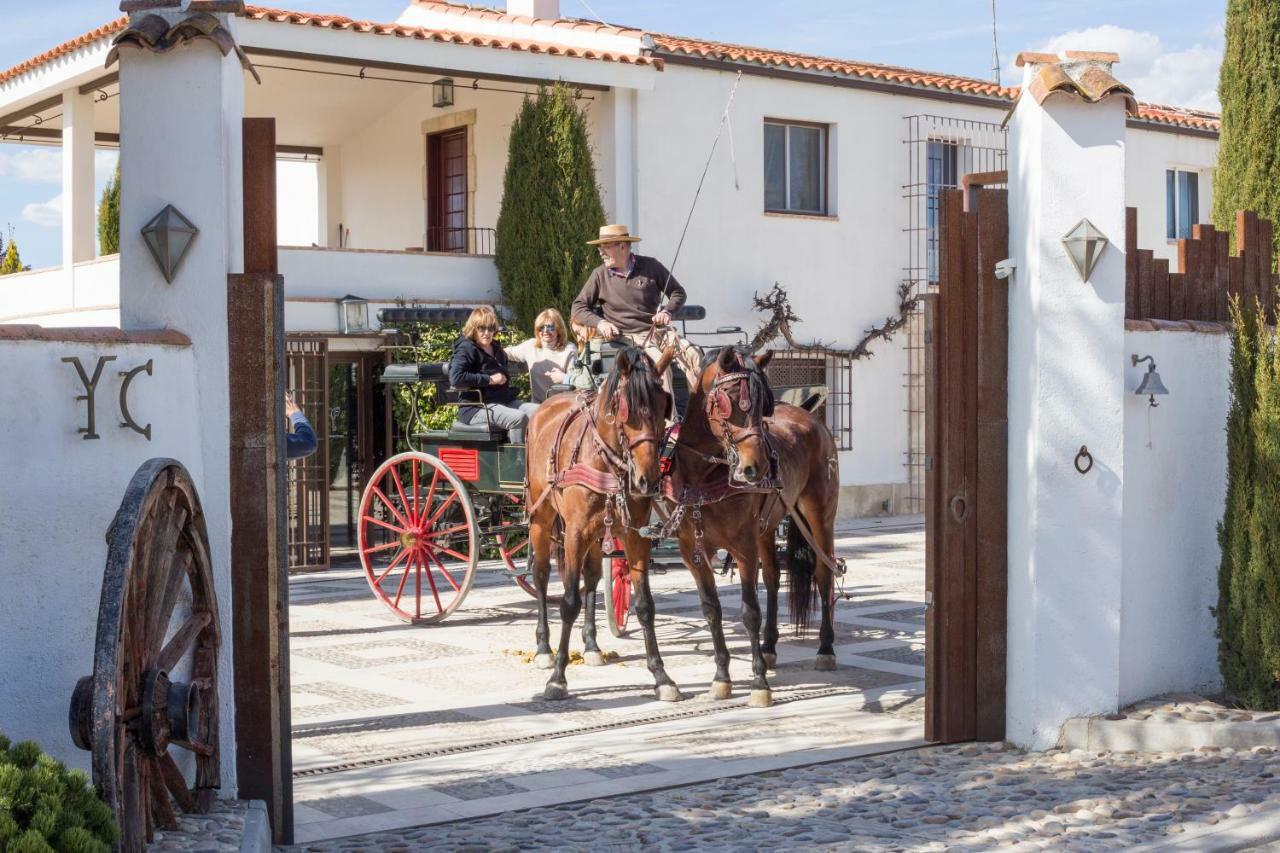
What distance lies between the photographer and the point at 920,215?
73.6 feet

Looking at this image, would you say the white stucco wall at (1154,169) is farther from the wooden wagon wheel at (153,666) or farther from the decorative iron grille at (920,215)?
the wooden wagon wheel at (153,666)

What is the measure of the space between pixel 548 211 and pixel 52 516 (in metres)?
14.1

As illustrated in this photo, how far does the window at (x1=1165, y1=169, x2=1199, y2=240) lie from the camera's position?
25.8 m

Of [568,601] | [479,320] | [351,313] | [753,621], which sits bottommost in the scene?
[753,621]

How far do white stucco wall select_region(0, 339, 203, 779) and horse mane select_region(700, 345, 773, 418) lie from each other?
3980 mm

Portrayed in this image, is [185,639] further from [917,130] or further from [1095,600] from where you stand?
[917,130]

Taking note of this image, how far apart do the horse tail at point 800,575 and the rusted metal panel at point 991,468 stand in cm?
268

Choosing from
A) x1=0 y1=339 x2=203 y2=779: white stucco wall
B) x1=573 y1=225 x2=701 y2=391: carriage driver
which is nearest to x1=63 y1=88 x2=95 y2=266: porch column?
x1=573 y1=225 x2=701 y2=391: carriage driver

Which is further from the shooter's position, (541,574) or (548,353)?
(548,353)

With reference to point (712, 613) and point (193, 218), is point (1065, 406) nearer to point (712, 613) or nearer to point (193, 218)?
point (712, 613)

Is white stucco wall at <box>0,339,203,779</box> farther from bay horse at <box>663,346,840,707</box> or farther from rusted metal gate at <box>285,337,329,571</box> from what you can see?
rusted metal gate at <box>285,337,329,571</box>

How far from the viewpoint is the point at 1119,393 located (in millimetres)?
7645

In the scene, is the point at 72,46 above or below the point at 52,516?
above

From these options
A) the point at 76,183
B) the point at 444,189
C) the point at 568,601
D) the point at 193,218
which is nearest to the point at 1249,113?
the point at 568,601
